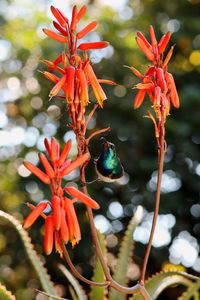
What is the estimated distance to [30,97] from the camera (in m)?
3.31

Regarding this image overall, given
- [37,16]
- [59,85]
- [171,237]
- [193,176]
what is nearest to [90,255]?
[171,237]

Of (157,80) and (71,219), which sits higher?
(157,80)

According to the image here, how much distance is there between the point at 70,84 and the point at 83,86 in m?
0.02

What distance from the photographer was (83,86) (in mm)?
795

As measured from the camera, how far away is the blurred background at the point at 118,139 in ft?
9.45

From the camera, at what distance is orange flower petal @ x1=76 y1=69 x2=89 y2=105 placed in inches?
31.2

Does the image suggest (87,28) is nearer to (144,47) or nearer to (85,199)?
(144,47)

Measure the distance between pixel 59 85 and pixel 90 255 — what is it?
208 centimetres

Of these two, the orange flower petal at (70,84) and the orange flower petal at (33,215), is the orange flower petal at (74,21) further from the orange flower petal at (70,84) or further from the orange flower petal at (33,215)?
the orange flower petal at (33,215)

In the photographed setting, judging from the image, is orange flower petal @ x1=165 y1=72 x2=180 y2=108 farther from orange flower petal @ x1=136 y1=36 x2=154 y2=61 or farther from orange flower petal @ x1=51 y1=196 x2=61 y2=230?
orange flower petal @ x1=51 y1=196 x2=61 y2=230

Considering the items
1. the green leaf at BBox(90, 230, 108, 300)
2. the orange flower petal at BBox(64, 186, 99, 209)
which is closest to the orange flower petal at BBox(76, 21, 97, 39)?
the orange flower petal at BBox(64, 186, 99, 209)

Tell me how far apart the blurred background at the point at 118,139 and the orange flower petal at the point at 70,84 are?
1999 millimetres

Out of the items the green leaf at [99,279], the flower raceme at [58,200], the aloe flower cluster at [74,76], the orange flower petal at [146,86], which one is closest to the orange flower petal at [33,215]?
the flower raceme at [58,200]

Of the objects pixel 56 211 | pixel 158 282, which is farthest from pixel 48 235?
pixel 158 282
